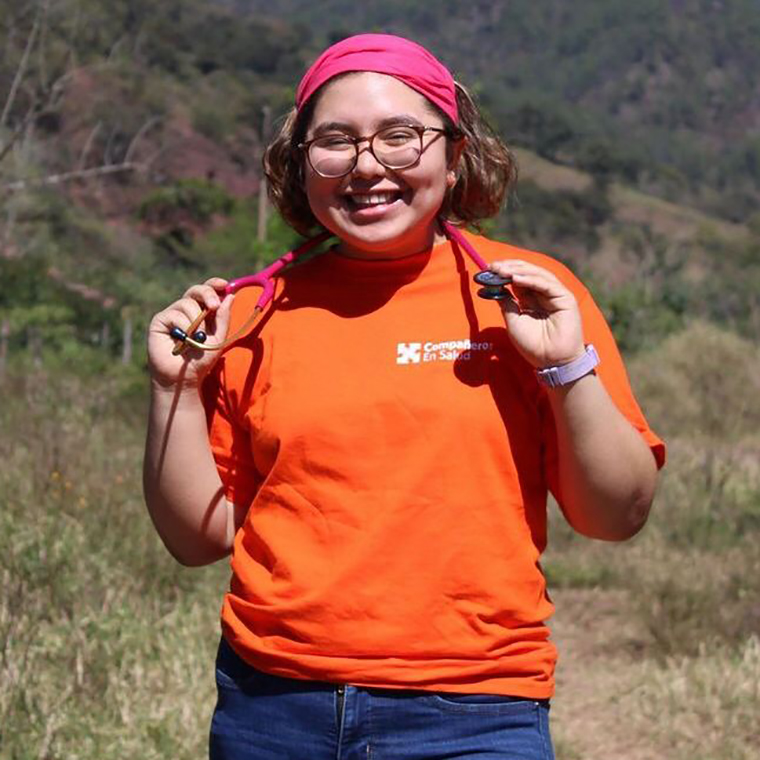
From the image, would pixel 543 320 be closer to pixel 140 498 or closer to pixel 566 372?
pixel 566 372

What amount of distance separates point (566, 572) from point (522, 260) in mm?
4798

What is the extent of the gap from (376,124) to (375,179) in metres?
0.07

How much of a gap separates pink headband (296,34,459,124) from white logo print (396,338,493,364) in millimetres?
326

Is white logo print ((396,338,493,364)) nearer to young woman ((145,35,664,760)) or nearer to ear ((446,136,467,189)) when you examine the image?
young woman ((145,35,664,760))

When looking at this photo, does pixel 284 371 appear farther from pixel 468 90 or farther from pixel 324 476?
pixel 468 90

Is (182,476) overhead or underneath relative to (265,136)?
underneath

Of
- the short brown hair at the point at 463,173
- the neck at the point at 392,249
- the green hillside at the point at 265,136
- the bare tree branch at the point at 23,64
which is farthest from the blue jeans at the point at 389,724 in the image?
the bare tree branch at the point at 23,64

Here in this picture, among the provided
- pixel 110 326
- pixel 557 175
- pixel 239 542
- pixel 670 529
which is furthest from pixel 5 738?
pixel 557 175

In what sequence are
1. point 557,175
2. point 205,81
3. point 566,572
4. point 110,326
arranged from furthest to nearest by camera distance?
1. point 557,175
2. point 205,81
3. point 110,326
4. point 566,572

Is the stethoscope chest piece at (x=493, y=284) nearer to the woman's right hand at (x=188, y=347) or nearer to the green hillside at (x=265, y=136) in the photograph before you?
the woman's right hand at (x=188, y=347)

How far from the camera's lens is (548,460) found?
1902mm

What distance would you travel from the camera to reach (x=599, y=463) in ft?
5.95

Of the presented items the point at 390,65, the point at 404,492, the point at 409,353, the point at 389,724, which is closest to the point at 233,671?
the point at 389,724

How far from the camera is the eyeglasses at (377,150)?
1884mm
